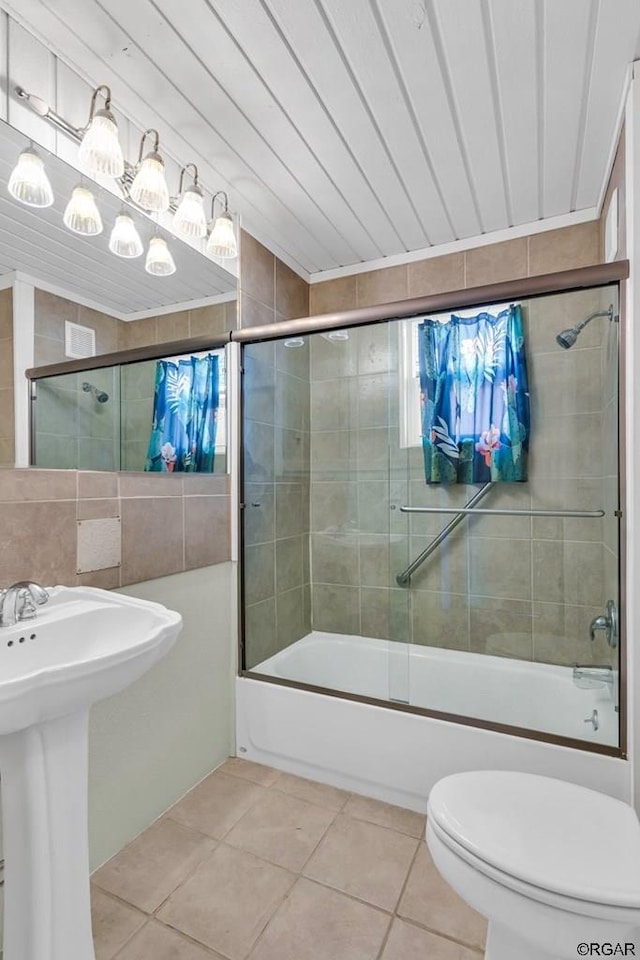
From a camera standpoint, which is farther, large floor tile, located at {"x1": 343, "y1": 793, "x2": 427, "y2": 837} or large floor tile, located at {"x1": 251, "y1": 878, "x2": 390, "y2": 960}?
large floor tile, located at {"x1": 343, "y1": 793, "x2": 427, "y2": 837}

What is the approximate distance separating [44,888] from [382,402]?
1853mm

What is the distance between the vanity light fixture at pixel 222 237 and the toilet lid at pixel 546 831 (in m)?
1.99

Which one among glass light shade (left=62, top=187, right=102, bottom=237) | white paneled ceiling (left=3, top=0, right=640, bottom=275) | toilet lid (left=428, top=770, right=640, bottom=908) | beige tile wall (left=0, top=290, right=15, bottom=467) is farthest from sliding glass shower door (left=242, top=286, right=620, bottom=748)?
beige tile wall (left=0, top=290, right=15, bottom=467)

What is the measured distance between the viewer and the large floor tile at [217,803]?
164 cm

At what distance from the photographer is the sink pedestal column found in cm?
94

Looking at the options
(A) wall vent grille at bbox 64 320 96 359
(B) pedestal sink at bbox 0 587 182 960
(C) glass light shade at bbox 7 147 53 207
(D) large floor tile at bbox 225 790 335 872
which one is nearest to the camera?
(B) pedestal sink at bbox 0 587 182 960

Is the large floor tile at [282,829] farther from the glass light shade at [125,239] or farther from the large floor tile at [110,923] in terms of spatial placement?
the glass light shade at [125,239]

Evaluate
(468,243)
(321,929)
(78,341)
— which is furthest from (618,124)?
(321,929)

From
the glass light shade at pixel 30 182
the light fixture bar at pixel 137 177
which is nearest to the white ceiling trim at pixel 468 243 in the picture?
the light fixture bar at pixel 137 177

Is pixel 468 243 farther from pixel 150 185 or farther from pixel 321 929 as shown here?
pixel 321 929

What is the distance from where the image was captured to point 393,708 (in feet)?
5.79

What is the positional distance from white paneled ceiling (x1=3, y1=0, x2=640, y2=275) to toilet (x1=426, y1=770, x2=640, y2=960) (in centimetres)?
199

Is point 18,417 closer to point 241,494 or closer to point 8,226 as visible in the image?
point 8,226

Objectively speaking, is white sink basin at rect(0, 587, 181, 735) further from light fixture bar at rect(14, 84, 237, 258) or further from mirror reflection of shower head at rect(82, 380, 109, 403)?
light fixture bar at rect(14, 84, 237, 258)
